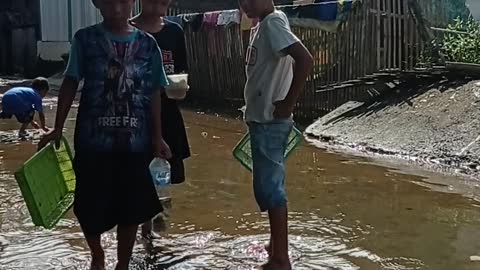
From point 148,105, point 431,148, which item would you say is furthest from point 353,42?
point 148,105

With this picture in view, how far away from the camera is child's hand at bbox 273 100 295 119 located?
423cm

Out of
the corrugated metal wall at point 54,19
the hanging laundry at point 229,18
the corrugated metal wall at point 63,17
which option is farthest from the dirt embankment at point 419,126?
the corrugated metal wall at point 54,19

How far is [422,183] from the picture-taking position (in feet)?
22.7

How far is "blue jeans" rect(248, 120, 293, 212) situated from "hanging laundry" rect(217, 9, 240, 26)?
8.79 meters

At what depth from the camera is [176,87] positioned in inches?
179

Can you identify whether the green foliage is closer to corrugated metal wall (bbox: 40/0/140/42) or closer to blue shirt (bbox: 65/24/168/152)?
blue shirt (bbox: 65/24/168/152)

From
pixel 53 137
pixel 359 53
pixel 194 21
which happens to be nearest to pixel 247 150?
pixel 53 137

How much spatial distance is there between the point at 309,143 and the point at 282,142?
16.6ft

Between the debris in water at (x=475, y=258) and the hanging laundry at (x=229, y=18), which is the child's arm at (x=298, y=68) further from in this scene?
the hanging laundry at (x=229, y=18)

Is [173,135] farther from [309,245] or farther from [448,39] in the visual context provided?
[448,39]

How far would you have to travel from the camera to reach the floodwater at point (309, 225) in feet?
15.1

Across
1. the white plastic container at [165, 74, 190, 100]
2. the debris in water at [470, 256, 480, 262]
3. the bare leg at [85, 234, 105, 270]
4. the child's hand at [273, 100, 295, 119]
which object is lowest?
the debris in water at [470, 256, 480, 262]

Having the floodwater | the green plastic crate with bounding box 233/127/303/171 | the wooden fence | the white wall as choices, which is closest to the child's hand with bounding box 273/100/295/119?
the green plastic crate with bounding box 233/127/303/171

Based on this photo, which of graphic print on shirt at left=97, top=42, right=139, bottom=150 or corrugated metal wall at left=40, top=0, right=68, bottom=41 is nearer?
graphic print on shirt at left=97, top=42, right=139, bottom=150
